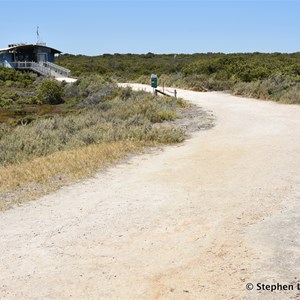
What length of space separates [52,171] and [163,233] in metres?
3.90

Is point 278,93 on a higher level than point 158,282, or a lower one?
higher

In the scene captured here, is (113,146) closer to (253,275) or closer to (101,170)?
(101,170)

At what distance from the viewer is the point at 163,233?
252 inches

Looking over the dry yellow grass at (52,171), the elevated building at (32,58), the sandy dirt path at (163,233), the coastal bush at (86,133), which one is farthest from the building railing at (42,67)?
the sandy dirt path at (163,233)

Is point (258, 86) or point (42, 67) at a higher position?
point (42, 67)

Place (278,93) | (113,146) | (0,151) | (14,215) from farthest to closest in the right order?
(278,93)
(0,151)
(113,146)
(14,215)

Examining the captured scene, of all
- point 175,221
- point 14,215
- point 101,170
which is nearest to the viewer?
point 175,221

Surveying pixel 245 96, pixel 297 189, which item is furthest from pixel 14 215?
pixel 245 96

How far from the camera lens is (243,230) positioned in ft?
21.1

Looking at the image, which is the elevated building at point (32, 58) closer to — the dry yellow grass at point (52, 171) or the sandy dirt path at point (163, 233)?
the dry yellow grass at point (52, 171)

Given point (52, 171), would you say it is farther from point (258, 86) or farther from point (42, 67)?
point (42, 67)

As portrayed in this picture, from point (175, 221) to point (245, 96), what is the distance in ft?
66.4

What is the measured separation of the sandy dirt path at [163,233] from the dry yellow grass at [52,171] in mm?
389

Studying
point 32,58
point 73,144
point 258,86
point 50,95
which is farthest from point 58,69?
point 73,144
